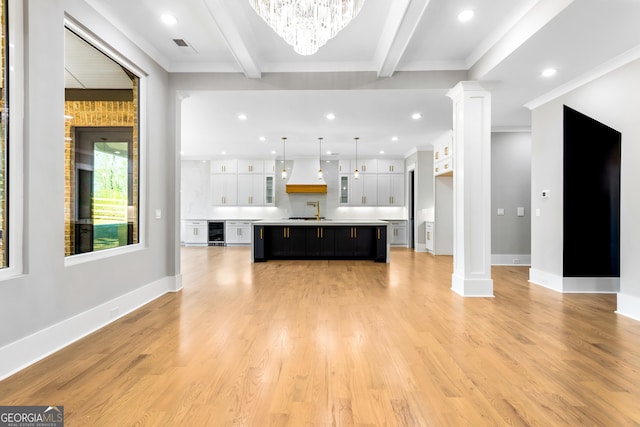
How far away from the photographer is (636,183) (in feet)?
11.2

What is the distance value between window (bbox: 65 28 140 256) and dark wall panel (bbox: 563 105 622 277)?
219 inches

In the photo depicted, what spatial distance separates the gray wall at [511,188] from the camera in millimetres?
6668

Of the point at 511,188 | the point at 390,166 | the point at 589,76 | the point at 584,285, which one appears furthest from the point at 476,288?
the point at 390,166

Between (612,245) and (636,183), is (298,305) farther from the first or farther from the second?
(612,245)

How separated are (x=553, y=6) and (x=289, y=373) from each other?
142 inches

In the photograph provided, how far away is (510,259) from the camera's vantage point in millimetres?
6691

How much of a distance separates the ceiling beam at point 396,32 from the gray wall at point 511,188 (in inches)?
144

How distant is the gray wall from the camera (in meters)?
6.67

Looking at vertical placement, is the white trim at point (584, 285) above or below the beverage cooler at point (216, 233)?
below

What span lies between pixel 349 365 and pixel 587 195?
14.1 ft

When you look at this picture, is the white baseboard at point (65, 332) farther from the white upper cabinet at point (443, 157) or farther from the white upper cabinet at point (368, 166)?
the white upper cabinet at point (368, 166)

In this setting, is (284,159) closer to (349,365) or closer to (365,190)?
(365,190)

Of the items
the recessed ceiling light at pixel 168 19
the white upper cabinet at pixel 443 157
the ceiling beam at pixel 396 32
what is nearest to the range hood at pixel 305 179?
the white upper cabinet at pixel 443 157

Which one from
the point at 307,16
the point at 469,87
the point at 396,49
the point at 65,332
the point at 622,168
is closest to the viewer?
the point at 307,16
